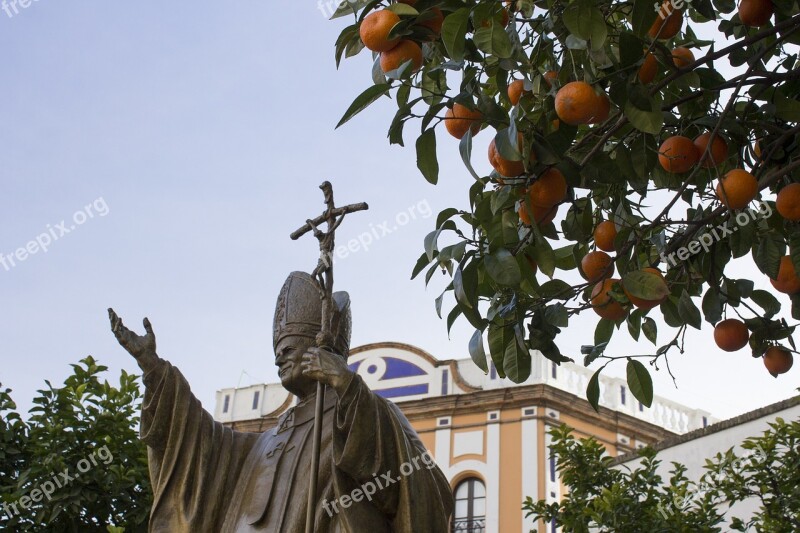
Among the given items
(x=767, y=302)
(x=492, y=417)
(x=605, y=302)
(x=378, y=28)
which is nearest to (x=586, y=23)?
(x=378, y=28)

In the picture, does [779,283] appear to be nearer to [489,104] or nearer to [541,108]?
[541,108]

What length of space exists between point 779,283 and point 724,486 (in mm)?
7108

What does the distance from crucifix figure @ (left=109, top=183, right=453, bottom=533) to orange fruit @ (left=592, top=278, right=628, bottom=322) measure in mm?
1051

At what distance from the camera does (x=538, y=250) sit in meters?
3.84

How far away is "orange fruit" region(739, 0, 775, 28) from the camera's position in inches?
145

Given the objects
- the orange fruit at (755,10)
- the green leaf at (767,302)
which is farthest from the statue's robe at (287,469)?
the orange fruit at (755,10)

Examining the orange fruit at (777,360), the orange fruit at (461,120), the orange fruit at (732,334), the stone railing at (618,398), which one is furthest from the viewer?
the stone railing at (618,398)

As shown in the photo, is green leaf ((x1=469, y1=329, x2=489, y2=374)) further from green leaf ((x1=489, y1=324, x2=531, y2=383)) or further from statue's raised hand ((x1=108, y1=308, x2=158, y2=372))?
statue's raised hand ((x1=108, y1=308, x2=158, y2=372))

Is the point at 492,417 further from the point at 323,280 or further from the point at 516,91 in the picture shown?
the point at 516,91

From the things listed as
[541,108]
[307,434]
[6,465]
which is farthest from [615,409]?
[541,108]

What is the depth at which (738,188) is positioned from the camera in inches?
139

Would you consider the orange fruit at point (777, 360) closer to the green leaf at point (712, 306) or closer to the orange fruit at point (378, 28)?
the green leaf at point (712, 306)

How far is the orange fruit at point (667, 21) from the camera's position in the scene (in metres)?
3.53

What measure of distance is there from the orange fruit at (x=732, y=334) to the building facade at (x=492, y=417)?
632 inches
